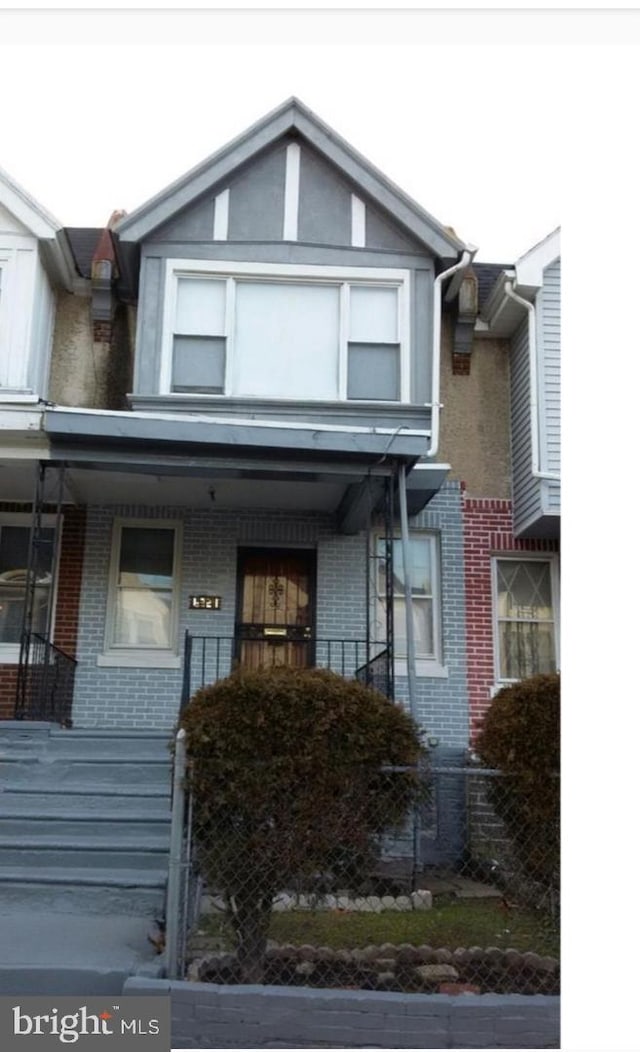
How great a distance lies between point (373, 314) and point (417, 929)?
22.9ft

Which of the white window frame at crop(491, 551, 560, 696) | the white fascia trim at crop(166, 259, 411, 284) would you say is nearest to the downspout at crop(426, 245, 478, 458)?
the white fascia trim at crop(166, 259, 411, 284)

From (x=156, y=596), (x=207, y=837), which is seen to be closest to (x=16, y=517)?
(x=156, y=596)

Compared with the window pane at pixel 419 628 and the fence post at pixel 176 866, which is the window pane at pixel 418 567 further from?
the fence post at pixel 176 866

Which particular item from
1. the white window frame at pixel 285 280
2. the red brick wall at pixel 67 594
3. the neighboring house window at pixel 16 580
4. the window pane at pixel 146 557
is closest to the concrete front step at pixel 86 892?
the red brick wall at pixel 67 594

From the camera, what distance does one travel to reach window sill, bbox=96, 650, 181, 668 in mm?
10234

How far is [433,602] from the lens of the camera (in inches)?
428

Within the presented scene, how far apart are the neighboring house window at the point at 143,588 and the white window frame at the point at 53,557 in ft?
2.01

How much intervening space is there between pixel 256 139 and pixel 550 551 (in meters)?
5.88

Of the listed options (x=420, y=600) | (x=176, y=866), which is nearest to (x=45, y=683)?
(x=420, y=600)

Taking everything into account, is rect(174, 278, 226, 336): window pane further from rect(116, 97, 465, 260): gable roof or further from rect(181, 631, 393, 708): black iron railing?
rect(181, 631, 393, 708): black iron railing

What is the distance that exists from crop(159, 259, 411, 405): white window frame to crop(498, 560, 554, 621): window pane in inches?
98.5

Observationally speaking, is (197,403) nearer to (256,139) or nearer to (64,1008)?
(256,139)

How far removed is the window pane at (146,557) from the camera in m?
10.7

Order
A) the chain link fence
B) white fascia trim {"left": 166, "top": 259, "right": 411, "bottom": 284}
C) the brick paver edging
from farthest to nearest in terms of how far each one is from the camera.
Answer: white fascia trim {"left": 166, "top": 259, "right": 411, "bottom": 284}, the chain link fence, the brick paver edging
